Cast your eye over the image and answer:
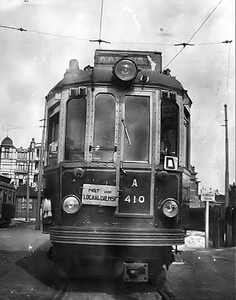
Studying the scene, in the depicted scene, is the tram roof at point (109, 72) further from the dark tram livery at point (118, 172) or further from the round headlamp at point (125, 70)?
the round headlamp at point (125, 70)

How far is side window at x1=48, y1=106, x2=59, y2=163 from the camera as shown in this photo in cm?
614

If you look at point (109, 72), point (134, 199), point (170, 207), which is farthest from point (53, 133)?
point (170, 207)

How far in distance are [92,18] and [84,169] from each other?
234cm

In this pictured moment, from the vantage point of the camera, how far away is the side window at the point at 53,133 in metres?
6.14

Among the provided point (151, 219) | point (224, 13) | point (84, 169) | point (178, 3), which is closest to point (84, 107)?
point (84, 169)

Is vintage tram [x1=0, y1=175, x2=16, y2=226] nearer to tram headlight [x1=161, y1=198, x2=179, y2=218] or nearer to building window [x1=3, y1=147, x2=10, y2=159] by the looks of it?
building window [x1=3, y1=147, x2=10, y2=159]

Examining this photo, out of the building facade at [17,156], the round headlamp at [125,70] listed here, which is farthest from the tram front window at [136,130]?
the building facade at [17,156]

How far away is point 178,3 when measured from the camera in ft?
21.2

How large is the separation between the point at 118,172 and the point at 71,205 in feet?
2.57

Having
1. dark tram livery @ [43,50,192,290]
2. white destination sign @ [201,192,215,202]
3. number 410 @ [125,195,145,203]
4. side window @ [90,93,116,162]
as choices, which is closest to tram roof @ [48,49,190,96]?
dark tram livery @ [43,50,192,290]

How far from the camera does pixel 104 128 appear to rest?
18.7 feet

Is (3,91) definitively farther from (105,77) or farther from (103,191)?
(103,191)

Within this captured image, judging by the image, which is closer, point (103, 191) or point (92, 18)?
point (103, 191)

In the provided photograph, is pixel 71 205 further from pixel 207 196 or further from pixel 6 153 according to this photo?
pixel 207 196
